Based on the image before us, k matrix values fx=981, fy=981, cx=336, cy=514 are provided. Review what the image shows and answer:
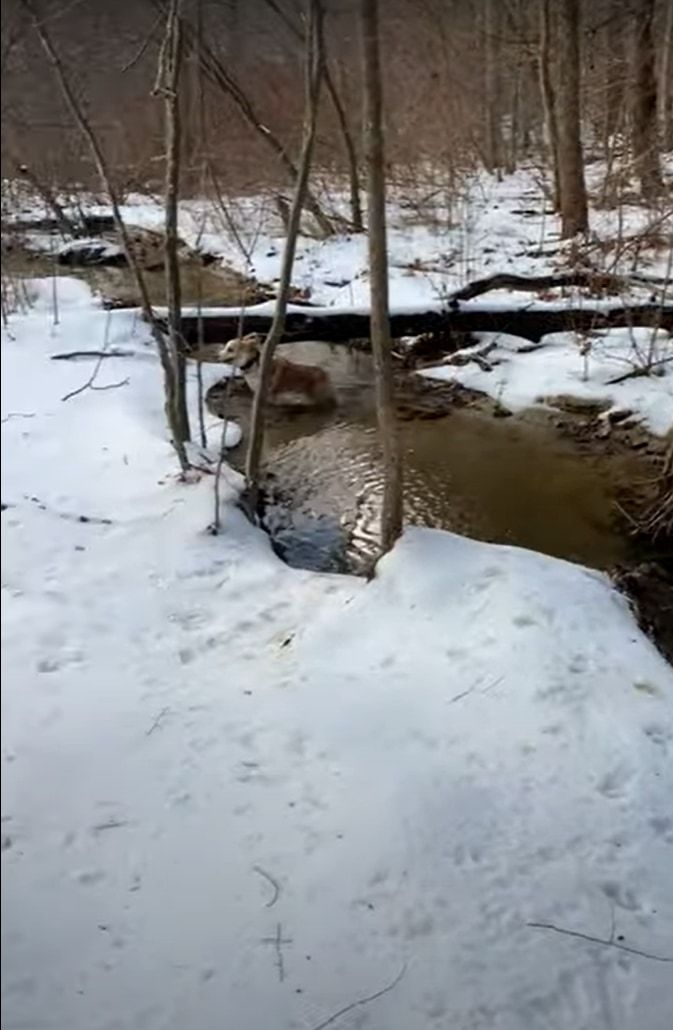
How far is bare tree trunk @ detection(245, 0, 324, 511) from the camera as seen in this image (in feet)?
4.65

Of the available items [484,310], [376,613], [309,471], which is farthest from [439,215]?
[484,310]

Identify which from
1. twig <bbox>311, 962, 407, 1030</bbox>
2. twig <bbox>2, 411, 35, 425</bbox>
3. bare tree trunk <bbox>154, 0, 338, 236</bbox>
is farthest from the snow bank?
twig <bbox>2, 411, 35, 425</bbox>

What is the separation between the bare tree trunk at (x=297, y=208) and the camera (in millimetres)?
1417

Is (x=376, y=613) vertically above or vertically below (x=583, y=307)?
Answer: below

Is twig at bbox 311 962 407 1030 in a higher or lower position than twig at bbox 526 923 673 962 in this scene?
higher

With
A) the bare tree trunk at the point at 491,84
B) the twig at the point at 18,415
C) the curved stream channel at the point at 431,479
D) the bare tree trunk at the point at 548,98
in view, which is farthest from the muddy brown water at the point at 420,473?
the twig at the point at 18,415

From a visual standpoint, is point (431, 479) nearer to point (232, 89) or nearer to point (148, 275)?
point (148, 275)

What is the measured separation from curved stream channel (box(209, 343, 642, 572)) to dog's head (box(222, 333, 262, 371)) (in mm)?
181

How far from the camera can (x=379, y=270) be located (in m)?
2.96

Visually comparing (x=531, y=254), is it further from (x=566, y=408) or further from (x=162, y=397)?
(x=162, y=397)

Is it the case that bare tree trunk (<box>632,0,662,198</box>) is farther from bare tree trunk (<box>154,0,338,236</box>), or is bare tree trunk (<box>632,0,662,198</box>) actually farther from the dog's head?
the dog's head

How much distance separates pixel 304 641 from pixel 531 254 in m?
4.17

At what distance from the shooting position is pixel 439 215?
8.87ft

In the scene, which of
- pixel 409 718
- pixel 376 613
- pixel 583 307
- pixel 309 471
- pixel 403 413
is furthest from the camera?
pixel 583 307
